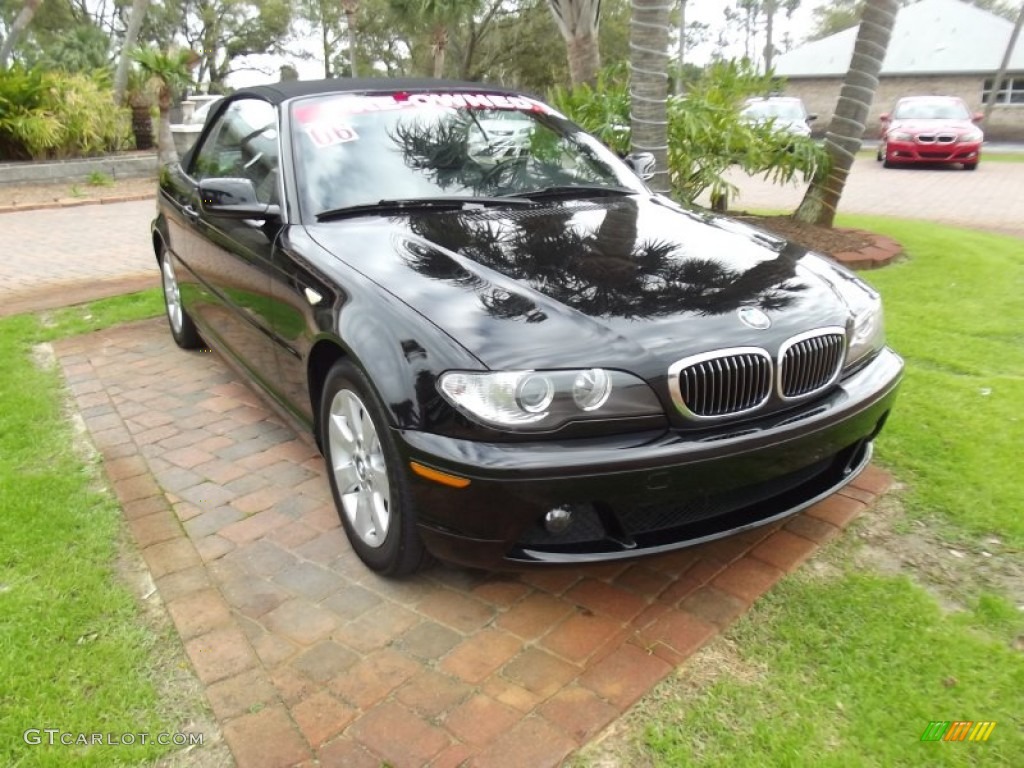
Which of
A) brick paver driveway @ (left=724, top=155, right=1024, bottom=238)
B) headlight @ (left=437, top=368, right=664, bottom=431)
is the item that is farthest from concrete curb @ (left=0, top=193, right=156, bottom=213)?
headlight @ (left=437, top=368, right=664, bottom=431)

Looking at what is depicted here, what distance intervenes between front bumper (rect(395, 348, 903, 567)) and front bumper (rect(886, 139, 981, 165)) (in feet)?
60.2

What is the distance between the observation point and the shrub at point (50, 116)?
44.7ft

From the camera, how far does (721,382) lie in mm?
2418

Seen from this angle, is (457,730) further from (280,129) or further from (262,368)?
(280,129)

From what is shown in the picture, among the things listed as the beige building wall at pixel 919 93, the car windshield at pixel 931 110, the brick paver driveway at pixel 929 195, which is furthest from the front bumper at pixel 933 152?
the beige building wall at pixel 919 93

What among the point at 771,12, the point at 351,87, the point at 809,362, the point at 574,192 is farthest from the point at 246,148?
the point at 771,12

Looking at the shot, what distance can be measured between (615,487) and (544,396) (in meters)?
0.32

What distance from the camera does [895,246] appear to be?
292 inches

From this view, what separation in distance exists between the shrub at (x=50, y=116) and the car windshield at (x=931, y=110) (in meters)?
17.8

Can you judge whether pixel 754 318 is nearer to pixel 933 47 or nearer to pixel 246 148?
pixel 246 148

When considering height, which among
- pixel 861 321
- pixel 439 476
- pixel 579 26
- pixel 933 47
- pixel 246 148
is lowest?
pixel 439 476

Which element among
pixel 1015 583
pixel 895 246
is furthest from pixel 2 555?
pixel 895 246

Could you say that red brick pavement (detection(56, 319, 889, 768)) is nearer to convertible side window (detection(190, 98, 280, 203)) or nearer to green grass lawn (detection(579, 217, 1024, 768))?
green grass lawn (detection(579, 217, 1024, 768))

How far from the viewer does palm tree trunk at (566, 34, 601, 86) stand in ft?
34.3
